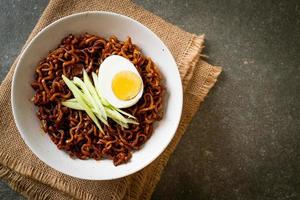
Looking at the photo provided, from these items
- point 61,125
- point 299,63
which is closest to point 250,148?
point 299,63

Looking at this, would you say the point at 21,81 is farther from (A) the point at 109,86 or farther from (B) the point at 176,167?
(B) the point at 176,167

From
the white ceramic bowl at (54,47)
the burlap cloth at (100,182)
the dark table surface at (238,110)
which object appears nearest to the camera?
the white ceramic bowl at (54,47)

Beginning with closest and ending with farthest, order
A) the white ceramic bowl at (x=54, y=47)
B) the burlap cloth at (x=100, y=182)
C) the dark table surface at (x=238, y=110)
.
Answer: the white ceramic bowl at (x=54, y=47), the burlap cloth at (x=100, y=182), the dark table surface at (x=238, y=110)

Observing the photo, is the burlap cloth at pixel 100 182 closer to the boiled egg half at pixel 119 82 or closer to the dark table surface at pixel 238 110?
the dark table surface at pixel 238 110

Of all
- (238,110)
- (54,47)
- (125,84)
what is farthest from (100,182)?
(238,110)

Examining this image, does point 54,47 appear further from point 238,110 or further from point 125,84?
point 238,110

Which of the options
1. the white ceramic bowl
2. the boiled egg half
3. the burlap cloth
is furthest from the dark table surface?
the boiled egg half

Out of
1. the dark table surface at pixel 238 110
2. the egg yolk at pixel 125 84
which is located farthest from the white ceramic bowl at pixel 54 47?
the dark table surface at pixel 238 110
